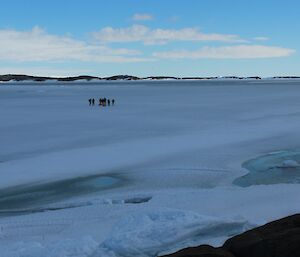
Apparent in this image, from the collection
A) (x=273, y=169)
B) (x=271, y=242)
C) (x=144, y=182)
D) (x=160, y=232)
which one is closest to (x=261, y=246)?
(x=271, y=242)

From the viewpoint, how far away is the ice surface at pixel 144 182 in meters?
5.66

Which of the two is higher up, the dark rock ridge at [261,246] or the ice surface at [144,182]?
the dark rock ridge at [261,246]

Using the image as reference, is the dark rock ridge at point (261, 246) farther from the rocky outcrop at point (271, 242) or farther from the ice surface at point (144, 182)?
the ice surface at point (144, 182)

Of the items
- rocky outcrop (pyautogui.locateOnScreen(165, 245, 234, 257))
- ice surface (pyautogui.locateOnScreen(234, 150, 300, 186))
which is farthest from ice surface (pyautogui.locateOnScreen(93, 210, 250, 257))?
ice surface (pyautogui.locateOnScreen(234, 150, 300, 186))

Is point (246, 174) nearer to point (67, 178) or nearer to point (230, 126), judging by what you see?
point (67, 178)

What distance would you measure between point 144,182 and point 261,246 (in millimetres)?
4605

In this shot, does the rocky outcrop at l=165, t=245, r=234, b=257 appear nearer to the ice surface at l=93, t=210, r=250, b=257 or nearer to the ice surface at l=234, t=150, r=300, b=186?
the ice surface at l=93, t=210, r=250, b=257

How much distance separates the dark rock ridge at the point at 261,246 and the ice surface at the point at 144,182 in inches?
30.2

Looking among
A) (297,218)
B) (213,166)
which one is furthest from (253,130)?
(297,218)

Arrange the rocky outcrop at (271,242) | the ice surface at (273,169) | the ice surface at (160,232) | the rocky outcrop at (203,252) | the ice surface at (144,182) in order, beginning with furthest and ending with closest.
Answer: the ice surface at (273,169), the ice surface at (144,182), the ice surface at (160,232), the rocky outcrop at (203,252), the rocky outcrop at (271,242)

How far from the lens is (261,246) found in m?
4.46

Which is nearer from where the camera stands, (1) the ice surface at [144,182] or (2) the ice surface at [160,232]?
(2) the ice surface at [160,232]

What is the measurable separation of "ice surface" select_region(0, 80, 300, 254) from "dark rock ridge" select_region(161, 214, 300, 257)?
2.52ft

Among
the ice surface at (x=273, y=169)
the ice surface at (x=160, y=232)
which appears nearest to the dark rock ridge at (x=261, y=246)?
the ice surface at (x=160, y=232)
